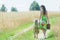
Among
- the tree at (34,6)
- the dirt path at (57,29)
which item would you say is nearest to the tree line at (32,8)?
the tree at (34,6)

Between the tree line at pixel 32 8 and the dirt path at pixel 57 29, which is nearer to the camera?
the dirt path at pixel 57 29

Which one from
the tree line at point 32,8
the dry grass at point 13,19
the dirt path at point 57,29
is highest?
the tree line at point 32,8

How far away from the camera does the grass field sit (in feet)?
10.3

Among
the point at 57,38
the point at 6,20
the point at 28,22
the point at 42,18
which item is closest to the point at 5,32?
the point at 6,20

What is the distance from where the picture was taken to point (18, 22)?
3.28m

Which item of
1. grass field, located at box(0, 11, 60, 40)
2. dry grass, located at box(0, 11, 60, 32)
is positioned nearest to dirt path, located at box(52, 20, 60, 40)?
grass field, located at box(0, 11, 60, 40)

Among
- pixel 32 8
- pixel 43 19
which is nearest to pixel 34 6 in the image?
pixel 32 8

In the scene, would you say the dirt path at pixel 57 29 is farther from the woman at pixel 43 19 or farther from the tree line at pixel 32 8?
the tree line at pixel 32 8

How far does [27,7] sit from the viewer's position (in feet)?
10.7

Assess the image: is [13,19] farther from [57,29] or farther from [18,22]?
[57,29]

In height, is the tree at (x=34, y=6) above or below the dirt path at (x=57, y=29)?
above

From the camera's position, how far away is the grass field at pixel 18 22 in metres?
3.14

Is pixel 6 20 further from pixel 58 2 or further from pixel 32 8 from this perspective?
pixel 58 2

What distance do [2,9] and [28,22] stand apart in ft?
1.54
